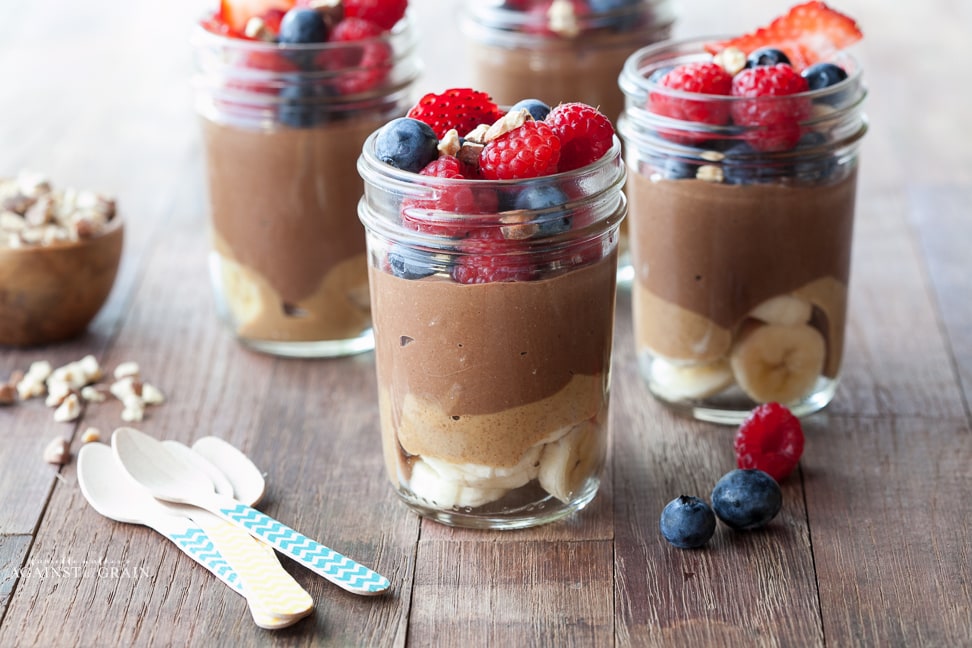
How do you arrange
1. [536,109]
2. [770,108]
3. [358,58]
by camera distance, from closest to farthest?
1. [536,109]
2. [770,108]
3. [358,58]

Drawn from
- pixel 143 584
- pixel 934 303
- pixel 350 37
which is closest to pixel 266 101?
pixel 350 37

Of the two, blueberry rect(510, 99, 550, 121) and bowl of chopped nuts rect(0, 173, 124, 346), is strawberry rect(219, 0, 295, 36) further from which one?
blueberry rect(510, 99, 550, 121)

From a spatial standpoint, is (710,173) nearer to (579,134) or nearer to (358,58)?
(579,134)

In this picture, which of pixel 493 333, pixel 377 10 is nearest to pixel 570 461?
pixel 493 333

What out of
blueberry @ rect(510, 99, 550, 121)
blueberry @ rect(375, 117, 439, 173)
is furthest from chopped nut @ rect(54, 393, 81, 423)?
blueberry @ rect(510, 99, 550, 121)

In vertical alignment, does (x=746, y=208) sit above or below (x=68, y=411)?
above

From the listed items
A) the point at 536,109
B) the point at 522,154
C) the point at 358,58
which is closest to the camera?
the point at 522,154
